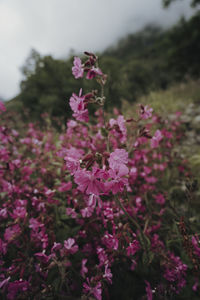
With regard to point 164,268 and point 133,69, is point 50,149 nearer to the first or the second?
point 164,268

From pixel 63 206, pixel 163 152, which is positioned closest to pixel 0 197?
pixel 63 206

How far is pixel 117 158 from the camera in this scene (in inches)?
26.9

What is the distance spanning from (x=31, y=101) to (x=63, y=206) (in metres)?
11.5

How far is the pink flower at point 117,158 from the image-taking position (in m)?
0.68

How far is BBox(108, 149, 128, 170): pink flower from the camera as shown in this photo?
0.68 meters

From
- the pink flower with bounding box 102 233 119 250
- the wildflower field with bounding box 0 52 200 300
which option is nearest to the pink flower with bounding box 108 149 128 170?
the wildflower field with bounding box 0 52 200 300

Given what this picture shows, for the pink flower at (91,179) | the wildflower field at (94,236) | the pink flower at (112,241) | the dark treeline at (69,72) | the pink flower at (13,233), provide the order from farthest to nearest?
the dark treeline at (69,72) < the pink flower at (13,233) < the pink flower at (112,241) < the wildflower field at (94,236) < the pink flower at (91,179)

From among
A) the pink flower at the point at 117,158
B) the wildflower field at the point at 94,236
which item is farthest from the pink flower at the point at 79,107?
the pink flower at the point at 117,158

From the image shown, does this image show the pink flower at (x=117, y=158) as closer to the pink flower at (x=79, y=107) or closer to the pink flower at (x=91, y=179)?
the pink flower at (x=91, y=179)

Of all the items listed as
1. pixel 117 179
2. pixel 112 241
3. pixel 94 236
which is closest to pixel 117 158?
pixel 117 179

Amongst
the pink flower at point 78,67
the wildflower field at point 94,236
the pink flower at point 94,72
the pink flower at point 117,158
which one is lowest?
the wildflower field at point 94,236

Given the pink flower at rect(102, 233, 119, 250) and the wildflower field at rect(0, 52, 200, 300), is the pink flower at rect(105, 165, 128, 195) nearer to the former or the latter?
the wildflower field at rect(0, 52, 200, 300)

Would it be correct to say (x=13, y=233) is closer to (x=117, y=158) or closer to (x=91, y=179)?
(x=91, y=179)

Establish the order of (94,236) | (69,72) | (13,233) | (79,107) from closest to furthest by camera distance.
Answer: (79,107)
(13,233)
(94,236)
(69,72)
